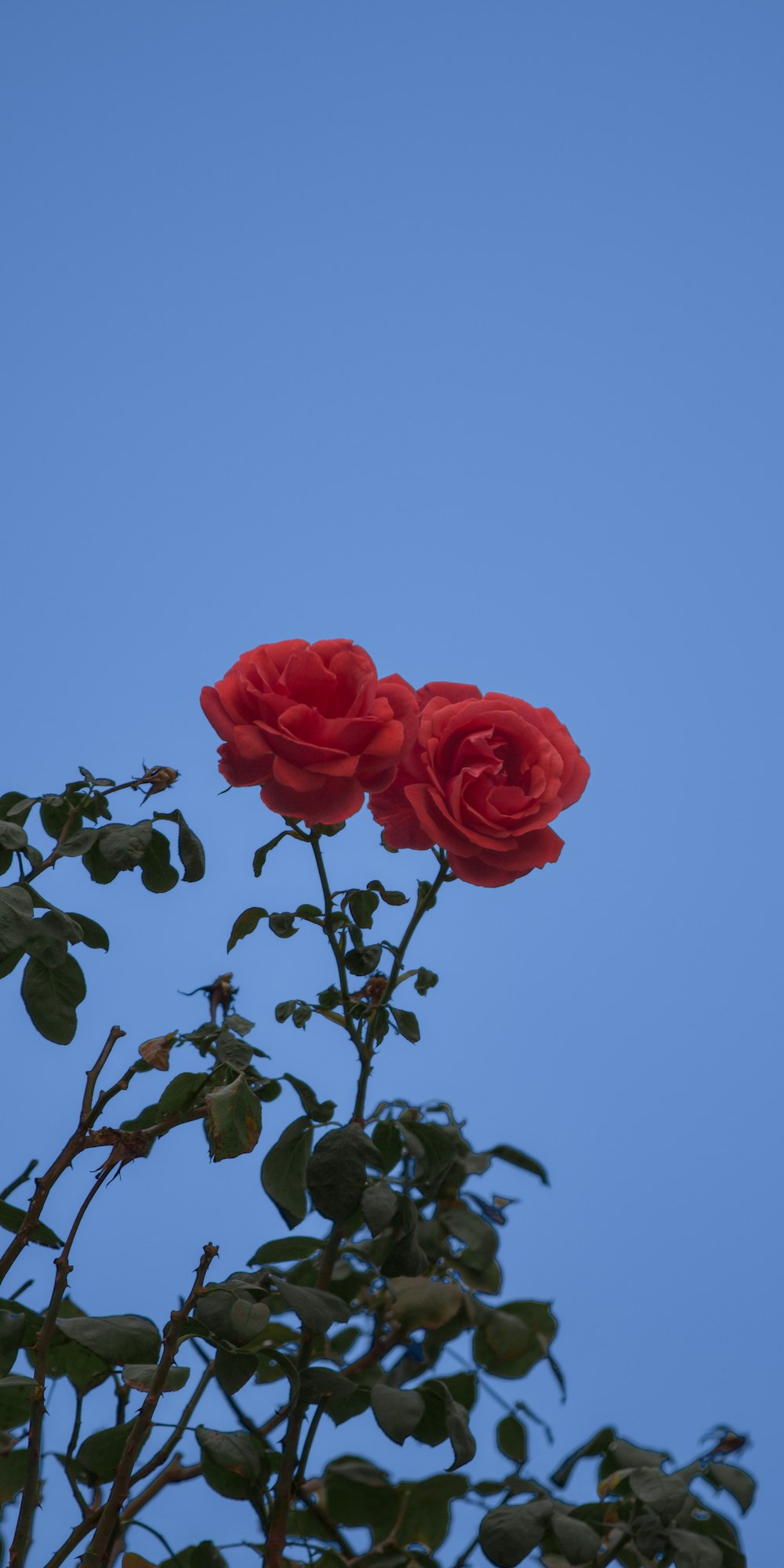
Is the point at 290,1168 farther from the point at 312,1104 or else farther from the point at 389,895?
the point at 389,895

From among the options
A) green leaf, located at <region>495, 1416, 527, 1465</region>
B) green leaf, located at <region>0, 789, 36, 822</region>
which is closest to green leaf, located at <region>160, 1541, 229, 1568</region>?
green leaf, located at <region>495, 1416, 527, 1465</region>

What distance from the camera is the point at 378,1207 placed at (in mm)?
713

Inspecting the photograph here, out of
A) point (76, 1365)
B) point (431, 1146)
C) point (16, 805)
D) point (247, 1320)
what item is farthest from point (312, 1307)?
point (16, 805)

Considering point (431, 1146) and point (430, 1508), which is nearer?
point (431, 1146)

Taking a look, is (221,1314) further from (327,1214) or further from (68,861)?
(68,861)

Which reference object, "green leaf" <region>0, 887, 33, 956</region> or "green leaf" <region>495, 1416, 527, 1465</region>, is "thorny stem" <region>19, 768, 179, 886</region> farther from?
"green leaf" <region>495, 1416, 527, 1465</region>

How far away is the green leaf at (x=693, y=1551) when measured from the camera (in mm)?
769

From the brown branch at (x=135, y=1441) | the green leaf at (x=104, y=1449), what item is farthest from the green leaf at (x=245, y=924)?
the green leaf at (x=104, y=1449)

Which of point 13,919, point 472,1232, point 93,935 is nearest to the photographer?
point 13,919

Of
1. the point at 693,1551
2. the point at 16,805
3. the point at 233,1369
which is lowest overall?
the point at 693,1551

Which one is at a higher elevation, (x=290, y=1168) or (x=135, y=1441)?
(x=290, y=1168)

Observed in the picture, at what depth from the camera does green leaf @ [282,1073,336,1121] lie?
2.59 feet

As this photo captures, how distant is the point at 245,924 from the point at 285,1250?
0.28 meters

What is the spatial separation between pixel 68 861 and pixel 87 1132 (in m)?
0.22
